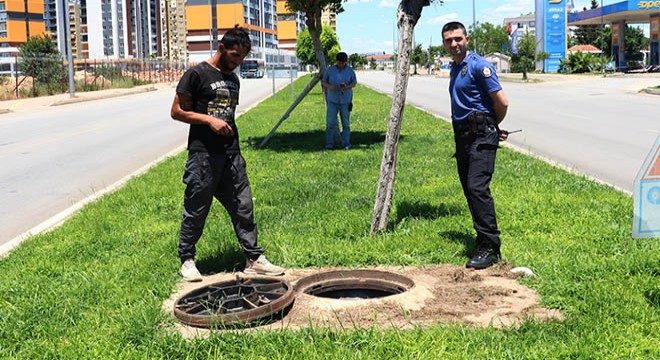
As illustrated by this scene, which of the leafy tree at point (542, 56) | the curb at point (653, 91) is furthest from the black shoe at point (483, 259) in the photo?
the leafy tree at point (542, 56)

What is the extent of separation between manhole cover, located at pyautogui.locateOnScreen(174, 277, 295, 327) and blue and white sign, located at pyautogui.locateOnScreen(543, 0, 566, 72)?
249 feet

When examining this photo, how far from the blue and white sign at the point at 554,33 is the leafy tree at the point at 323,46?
40.3 meters

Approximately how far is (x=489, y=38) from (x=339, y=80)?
89.3 m

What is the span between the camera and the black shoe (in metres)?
5.06

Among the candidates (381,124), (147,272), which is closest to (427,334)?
(147,272)

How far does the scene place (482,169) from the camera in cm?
518

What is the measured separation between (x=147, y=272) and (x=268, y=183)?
153 inches

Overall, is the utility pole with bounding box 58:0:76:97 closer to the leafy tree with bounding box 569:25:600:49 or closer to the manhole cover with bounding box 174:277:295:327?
the manhole cover with bounding box 174:277:295:327

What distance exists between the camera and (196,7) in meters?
134

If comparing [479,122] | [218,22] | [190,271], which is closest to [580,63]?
[479,122]

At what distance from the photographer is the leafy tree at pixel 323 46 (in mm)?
35906

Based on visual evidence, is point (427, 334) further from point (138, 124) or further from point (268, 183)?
point (138, 124)

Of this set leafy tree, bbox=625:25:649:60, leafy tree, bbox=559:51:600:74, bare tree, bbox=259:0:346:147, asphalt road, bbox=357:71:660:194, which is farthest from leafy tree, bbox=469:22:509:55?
bare tree, bbox=259:0:346:147

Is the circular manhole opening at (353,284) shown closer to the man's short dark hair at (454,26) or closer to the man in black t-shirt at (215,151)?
the man in black t-shirt at (215,151)
